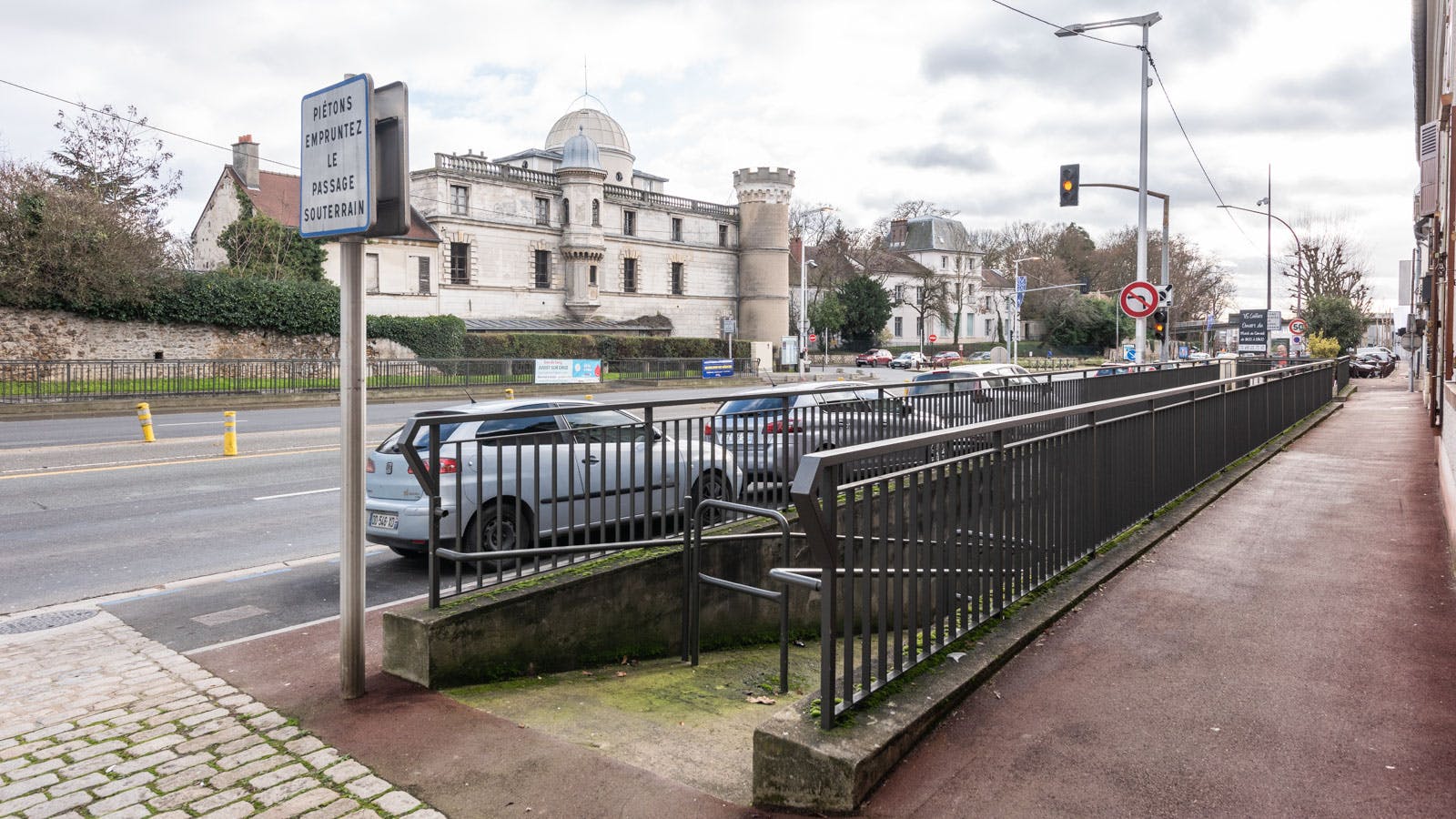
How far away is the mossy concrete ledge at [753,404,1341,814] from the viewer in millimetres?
3615

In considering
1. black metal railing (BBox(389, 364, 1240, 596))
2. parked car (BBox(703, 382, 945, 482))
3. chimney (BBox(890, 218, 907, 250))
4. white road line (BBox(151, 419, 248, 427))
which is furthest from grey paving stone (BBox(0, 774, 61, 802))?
chimney (BBox(890, 218, 907, 250))

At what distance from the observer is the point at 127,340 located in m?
37.9

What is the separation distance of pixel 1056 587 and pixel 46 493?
39.6 feet

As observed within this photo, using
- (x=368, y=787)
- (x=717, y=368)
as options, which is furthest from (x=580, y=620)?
(x=717, y=368)

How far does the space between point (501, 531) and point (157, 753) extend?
2083mm

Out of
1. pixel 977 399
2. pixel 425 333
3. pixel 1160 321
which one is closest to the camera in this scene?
pixel 977 399

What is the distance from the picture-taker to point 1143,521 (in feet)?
27.3

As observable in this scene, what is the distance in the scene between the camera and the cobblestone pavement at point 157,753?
3.99m

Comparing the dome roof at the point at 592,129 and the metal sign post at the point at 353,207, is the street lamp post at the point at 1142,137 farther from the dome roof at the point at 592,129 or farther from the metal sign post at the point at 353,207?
the dome roof at the point at 592,129

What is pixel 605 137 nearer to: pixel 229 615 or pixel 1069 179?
pixel 1069 179

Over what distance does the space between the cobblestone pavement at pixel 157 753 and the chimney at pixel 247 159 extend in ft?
193

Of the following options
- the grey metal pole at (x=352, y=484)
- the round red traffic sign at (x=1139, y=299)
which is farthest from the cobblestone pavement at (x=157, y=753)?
the round red traffic sign at (x=1139, y=299)

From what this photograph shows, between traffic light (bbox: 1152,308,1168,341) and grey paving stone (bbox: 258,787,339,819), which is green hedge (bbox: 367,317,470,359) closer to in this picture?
traffic light (bbox: 1152,308,1168,341)

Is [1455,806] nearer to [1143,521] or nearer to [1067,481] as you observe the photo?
[1067,481]
